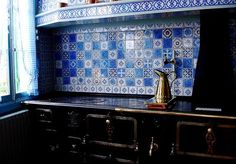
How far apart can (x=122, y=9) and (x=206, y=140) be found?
1.13 meters

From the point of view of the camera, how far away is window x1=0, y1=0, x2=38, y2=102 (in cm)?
246

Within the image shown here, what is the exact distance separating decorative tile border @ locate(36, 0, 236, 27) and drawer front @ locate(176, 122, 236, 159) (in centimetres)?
79

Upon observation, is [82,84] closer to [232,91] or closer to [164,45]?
[164,45]

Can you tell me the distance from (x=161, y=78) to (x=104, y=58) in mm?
716

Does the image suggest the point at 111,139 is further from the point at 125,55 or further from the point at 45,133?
the point at 125,55

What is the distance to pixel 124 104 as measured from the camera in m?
2.22

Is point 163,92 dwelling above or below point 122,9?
below

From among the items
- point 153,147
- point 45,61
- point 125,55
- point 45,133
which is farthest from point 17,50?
point 153,147

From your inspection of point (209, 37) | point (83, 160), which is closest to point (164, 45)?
point (209, 37)

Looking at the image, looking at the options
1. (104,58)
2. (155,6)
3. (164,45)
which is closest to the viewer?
(155,6)

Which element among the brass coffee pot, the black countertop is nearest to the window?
the black countertop

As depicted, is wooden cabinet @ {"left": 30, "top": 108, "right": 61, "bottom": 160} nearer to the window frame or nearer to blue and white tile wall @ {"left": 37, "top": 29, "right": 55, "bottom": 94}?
the window frame

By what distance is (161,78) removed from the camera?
2217 mm

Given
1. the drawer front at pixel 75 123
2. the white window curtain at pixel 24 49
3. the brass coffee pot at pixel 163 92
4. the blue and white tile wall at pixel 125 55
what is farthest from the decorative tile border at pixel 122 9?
the drawer front at pixel 75 123
